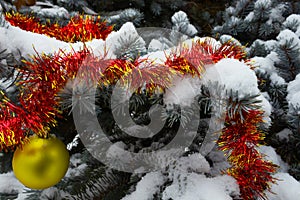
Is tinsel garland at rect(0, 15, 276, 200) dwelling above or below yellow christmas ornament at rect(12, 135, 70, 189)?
above

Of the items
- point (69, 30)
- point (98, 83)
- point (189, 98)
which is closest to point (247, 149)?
point (189, 98)

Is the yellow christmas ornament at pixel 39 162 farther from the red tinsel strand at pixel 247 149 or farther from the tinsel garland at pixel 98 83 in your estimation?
the red tinsel strand at pixel 247 149

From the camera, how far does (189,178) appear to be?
0.65 meters

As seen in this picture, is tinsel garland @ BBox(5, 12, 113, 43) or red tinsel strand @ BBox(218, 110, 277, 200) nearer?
red tinsel strand @ BBox(218, 110, 277, 200)

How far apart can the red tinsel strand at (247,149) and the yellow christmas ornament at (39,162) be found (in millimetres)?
287

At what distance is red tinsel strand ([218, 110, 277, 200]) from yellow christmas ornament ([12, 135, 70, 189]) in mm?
287

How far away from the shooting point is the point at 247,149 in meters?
0.54

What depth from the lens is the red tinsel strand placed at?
1.75 ft

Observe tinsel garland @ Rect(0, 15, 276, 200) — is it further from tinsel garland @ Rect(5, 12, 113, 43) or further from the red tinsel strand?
tinsel garland @ Rect(5, 12, 113, 43)

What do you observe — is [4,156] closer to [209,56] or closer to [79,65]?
[79,65]

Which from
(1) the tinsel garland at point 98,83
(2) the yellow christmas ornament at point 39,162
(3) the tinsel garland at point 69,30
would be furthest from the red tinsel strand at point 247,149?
(3) the tinsel garland at point 69,30

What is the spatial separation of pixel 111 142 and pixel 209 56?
280mm

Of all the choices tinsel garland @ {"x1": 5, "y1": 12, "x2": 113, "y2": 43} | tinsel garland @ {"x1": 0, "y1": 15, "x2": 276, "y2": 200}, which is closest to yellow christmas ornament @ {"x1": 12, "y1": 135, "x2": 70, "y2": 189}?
tinsel garland @ {"x1": 0, "y1": 15, "x2": 276, "y2": 200}

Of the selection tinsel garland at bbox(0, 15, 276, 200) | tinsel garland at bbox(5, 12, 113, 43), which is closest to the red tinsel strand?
tinsel garland at bbox(0, 15, 276, 200)
